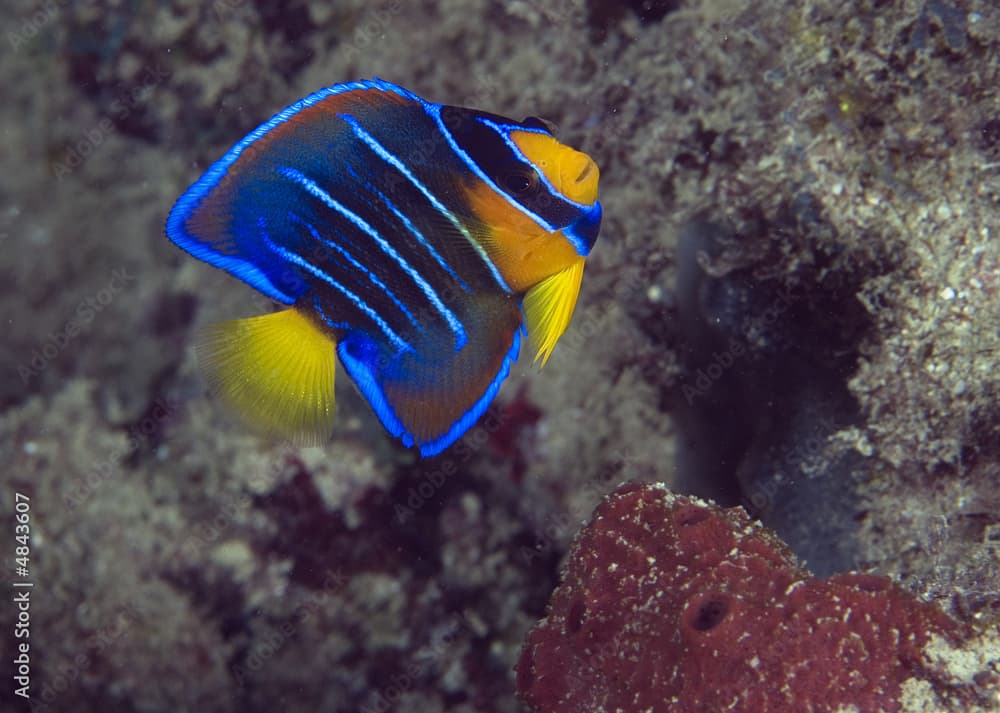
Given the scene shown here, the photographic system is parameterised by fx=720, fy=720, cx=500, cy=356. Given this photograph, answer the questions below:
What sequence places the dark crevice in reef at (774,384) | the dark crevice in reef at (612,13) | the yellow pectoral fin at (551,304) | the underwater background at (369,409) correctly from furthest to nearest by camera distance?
the dark crevice in reef at (612,13) < the underwater background at (369,409) < the dark crevice in reef at (774,384) < the yellow pectoral fin at (551,304)

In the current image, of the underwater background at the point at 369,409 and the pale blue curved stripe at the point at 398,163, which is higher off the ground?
the pale blue curved stripe at the point at 398,163

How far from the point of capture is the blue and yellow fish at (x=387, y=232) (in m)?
1.68

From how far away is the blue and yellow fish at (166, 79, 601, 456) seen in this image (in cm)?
168

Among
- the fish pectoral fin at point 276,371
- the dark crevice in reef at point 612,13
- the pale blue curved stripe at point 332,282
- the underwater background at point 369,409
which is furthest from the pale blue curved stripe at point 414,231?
the dark crevice in reef at point 612,13

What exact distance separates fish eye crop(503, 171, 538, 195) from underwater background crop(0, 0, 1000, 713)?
1.47 metres

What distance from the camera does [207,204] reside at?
171 cm

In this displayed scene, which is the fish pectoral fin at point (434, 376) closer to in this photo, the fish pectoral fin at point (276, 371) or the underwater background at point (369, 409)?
the fish pectoral fin at point (276, 371)

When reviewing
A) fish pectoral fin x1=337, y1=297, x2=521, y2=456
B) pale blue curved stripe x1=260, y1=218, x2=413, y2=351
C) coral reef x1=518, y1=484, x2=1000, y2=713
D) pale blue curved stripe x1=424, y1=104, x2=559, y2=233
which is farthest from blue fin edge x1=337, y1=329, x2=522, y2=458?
coral reef x1=518, y1=484, x2=1000, y2=713

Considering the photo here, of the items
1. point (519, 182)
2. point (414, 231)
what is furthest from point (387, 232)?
point (519, 182)

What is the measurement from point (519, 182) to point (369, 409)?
7.13 feet

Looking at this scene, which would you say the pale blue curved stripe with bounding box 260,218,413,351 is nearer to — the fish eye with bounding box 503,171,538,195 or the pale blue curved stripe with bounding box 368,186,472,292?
the pale blue curved stripe with bounding box 368,186,472,292

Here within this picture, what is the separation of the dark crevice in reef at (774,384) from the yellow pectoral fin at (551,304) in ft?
4.35

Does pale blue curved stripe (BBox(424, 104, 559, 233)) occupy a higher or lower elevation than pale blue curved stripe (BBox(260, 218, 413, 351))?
higher

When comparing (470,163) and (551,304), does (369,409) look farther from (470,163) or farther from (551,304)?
(470,163)
